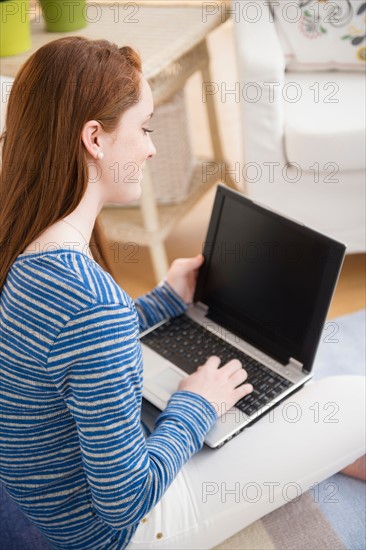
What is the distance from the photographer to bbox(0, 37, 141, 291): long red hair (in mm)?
850

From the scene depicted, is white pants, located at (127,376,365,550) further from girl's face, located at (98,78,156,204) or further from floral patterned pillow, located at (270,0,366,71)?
floral patterned pillow, located at (270,0,366,71)

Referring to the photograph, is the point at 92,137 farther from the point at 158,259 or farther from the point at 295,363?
the point at 158,259

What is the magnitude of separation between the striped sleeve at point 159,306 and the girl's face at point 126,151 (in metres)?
0.35

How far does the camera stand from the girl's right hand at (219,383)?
3.43 ft

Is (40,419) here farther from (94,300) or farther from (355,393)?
(355,393)

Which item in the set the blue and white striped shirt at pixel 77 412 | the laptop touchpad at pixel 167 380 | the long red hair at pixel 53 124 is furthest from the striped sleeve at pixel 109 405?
the laptop touchpad at pixel 167 380

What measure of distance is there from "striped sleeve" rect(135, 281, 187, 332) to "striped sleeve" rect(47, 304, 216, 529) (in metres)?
0.40

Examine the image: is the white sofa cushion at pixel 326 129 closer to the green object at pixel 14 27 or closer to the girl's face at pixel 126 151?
the green object at pixel 14 27

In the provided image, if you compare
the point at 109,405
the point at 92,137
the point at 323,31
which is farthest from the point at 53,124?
the point at 323,31

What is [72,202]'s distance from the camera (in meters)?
Result: 0.88

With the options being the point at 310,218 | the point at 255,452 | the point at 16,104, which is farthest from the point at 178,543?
the point at 310,218

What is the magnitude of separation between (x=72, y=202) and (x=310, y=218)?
1.12 m

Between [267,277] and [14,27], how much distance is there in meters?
1.01

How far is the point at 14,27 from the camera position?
1.79 meters
